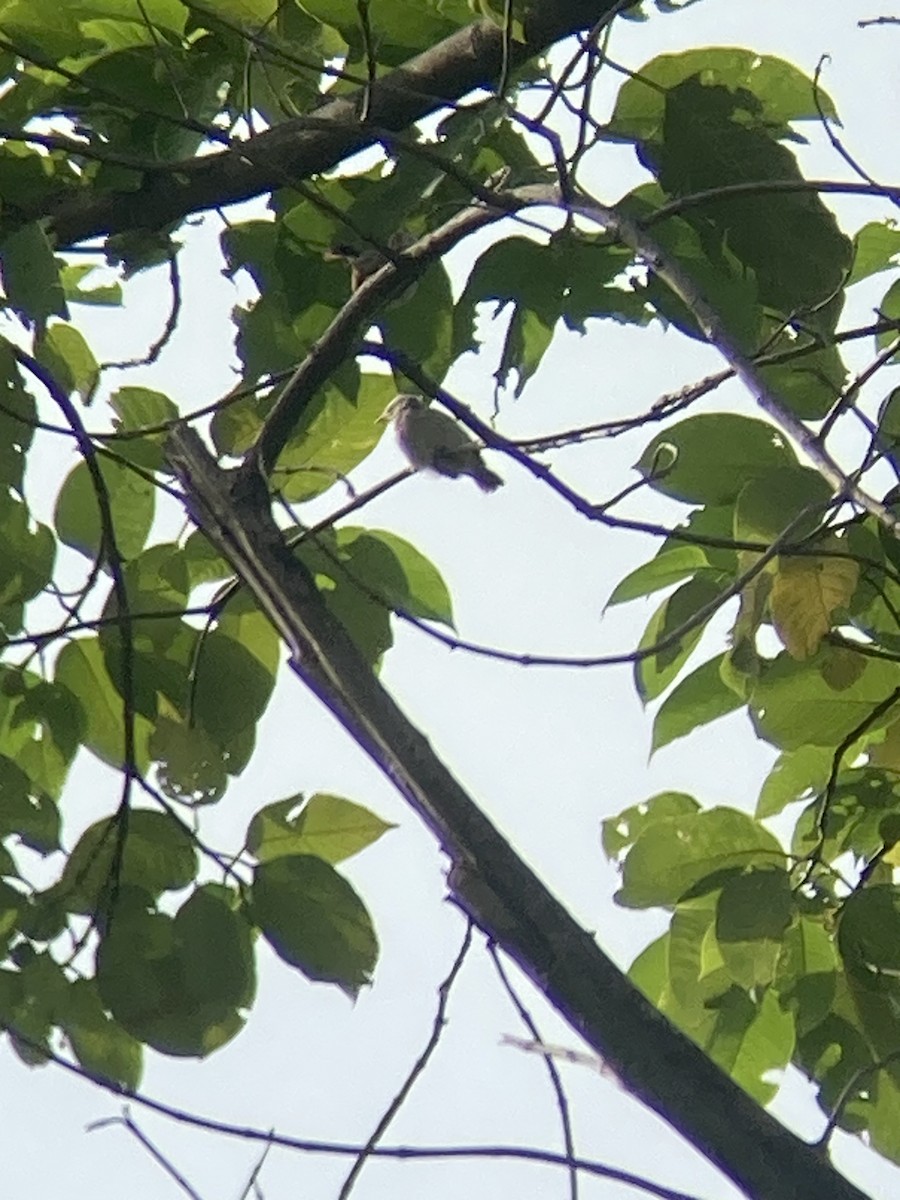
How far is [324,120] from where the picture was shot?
1106mm

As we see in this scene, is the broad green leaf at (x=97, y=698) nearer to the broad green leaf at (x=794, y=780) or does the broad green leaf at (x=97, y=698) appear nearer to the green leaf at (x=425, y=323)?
the green leaf at (x=425, y=323)

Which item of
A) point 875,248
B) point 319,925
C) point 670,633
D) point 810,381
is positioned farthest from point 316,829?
point 875,248

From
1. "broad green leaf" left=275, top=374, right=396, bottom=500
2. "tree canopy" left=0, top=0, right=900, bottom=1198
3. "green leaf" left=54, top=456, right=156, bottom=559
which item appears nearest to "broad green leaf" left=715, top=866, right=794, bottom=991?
"tree canopy" left=0, top=0, right=900, bottom=1198

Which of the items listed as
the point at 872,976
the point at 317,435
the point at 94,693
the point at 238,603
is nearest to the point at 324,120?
the point at 317,435

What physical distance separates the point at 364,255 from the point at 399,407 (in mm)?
181

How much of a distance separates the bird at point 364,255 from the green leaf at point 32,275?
21 centimetres

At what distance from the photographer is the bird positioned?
1136 millimetres

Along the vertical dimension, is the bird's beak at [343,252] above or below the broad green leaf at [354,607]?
above

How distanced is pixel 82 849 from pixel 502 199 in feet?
1.92

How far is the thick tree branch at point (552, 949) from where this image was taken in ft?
2.62

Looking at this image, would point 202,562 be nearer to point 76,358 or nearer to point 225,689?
point 225,689

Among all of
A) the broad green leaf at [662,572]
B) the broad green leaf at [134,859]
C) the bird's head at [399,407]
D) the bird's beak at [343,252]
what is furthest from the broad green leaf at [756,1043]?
the bird's beak at [343,252]

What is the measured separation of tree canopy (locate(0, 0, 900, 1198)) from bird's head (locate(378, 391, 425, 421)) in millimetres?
10

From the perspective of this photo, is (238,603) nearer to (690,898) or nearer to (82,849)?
(82,849)
